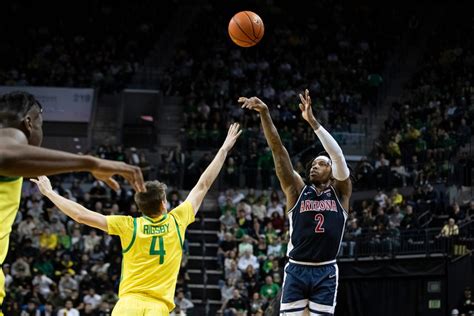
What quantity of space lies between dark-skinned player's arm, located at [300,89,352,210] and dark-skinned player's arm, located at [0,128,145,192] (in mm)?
4309

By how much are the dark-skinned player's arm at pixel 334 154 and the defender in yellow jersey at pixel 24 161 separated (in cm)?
409

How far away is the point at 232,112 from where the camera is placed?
29.7 metres

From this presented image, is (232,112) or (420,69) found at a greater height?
(420,69)

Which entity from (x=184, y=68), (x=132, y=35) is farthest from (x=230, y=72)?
(x=132, y=35)

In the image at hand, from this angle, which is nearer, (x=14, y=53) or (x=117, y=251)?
(x=117, y=251)

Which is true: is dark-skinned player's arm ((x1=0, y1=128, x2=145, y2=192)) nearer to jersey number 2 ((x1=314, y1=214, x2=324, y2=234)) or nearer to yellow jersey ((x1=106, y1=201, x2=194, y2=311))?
yellow jersey ((x1=106, y1=201, x2=194, y2=311))

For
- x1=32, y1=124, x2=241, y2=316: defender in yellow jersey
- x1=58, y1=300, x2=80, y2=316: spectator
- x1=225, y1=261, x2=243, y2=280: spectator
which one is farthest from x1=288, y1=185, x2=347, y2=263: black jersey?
x1=225, y1=261, x2=243, y2=280: spectator

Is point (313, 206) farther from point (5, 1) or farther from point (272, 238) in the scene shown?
point (5, 1)

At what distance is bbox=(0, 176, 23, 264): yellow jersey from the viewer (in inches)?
194

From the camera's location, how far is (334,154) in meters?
8.61

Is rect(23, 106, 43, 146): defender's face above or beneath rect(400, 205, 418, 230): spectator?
beneath

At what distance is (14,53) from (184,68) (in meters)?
6.43

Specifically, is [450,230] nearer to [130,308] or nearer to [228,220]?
[228,220]

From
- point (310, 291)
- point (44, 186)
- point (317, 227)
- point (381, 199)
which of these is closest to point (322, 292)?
point (310, 291)
